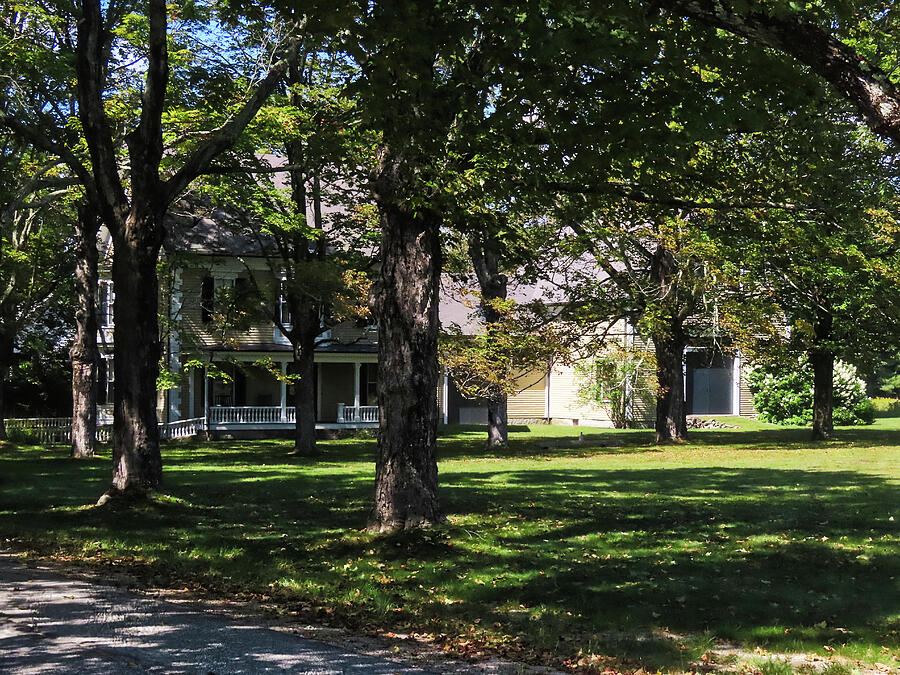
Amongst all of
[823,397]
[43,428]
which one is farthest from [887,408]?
[43,428]

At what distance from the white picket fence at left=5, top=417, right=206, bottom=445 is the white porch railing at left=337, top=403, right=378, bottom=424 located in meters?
5.59

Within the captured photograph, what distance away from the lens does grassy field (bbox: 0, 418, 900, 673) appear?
265 inches

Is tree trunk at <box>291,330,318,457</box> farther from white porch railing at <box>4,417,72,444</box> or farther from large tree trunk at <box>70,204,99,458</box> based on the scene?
white porch railing at <box>4,417,72,444</box>

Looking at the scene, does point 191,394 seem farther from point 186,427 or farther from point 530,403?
point 530,403

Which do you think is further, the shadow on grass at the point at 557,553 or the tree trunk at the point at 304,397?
the tree trunk at the point at 304,397

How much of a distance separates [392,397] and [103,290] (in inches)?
1090

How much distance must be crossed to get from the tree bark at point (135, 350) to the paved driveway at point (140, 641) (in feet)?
16.7

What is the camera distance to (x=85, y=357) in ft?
77.6

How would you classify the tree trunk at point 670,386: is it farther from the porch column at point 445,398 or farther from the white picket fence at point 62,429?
the white picket fence at point 62,429

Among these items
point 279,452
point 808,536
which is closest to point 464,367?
point 279,452

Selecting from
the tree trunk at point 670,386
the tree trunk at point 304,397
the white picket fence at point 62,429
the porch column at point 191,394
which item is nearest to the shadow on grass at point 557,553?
the tree trunk at point 304,397

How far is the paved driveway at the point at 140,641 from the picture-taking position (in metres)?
5.60

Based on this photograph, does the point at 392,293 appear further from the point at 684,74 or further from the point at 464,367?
the point at 464,367

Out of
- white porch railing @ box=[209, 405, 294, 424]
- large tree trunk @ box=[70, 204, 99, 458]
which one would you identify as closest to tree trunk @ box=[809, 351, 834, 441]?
white porch railing @ box=[209, 405, 294, 424]
